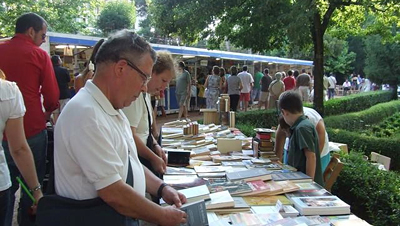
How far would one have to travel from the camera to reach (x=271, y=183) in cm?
263

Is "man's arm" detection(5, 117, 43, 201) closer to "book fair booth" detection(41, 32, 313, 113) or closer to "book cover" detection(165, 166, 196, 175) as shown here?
"book cover" detection(165, 166, 196, 175)

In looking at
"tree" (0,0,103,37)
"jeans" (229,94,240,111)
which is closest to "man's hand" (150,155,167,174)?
"jeans" (229,94,240,111)

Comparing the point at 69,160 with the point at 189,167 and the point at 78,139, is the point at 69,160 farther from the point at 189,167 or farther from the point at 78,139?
the point at 189,167

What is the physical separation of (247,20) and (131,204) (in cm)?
814

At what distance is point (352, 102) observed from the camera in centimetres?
1459

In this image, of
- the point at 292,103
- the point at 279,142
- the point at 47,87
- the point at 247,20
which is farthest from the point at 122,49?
the point at 247,20

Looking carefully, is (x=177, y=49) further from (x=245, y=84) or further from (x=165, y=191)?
(x=165, y=191)

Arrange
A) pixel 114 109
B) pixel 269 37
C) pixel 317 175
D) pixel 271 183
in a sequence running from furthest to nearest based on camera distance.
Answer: pixel 269 37 < pixel 317 175 < pixel 271 183 < pixel 114 109

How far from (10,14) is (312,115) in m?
16.5

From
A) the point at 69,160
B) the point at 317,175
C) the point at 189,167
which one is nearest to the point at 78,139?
the point at 69,160

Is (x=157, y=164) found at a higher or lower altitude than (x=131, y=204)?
lower

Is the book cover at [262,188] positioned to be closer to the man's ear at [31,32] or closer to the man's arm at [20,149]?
→ the man's arm at [20,149]

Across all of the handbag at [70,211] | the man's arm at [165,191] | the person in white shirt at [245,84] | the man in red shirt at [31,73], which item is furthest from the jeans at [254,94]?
the handbag at [70,211]

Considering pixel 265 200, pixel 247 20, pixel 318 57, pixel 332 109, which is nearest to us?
pixel 265 200
